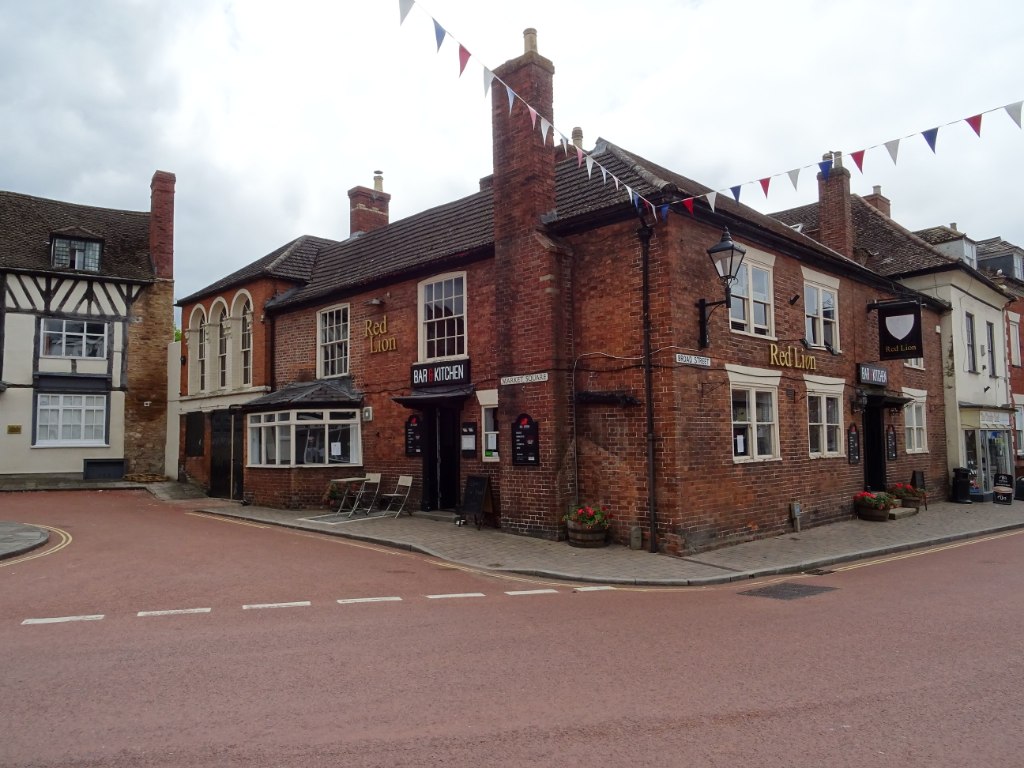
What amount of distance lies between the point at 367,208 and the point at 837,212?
14.5m

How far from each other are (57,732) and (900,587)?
8.99m

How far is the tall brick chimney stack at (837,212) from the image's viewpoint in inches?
813

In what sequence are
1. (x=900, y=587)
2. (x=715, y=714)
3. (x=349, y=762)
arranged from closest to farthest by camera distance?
1. (x=349, y=762)
2. (x=715, y=714)
3. (x=900, y=587)

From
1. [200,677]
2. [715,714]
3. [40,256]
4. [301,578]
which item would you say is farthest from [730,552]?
[40,256]

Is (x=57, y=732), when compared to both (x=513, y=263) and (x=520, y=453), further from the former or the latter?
(x=513, y=263)

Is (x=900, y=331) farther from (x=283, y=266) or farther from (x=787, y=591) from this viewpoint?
(x=283, y=266)

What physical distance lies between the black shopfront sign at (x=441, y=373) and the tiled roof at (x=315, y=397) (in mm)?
2285

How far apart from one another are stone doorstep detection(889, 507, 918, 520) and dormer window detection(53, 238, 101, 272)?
26.6 metres

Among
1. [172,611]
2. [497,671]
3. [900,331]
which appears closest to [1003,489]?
[900,331]

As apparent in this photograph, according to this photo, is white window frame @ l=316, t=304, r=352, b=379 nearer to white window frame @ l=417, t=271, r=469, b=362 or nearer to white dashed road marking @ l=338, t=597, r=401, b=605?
white window frame @ l=417, t=271, r=469, b=362

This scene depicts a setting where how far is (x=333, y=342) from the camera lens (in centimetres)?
1891

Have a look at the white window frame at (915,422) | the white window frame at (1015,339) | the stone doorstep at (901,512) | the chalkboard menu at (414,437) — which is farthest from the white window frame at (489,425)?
the white window frame at (1015,339)

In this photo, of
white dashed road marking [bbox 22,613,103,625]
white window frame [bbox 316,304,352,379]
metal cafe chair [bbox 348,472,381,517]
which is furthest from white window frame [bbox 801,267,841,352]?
white dashed road marking [bbox 22,613,103,625]

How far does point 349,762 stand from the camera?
4.05 m
